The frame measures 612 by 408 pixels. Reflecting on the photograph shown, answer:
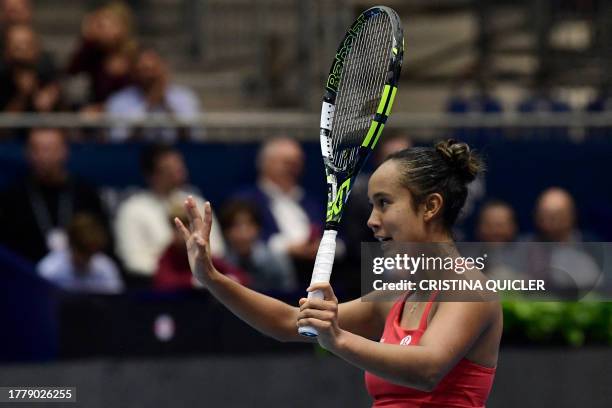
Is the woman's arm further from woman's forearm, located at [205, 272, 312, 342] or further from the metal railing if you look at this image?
the metal railing

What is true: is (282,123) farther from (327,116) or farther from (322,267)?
(322,267)

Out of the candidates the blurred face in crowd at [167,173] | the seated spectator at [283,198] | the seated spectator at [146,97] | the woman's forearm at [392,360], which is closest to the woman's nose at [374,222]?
the woman's forearm at [392,360]

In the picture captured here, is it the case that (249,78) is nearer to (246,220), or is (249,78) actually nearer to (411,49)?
(411,49)

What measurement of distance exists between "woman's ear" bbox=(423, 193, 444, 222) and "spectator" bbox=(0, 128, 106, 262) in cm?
455

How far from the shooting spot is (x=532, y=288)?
7.14 meters

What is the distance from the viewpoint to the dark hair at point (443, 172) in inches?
149

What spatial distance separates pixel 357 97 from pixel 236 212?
145 inches

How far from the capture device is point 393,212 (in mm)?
3770

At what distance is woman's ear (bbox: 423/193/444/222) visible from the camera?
3.80 m

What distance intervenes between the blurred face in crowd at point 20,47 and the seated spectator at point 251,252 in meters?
2.00

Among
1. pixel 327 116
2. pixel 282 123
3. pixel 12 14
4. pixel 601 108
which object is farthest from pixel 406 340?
pixel 601 108

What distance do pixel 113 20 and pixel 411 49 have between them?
4.43 meters

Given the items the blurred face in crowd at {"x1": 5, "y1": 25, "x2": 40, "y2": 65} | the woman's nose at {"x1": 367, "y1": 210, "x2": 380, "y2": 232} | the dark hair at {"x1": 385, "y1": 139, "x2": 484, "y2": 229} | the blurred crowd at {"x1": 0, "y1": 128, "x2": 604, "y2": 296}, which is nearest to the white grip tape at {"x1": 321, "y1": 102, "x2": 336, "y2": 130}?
the dark hair at {"x1": 385, "y1": 139, "x2": 484, "y2": 229}

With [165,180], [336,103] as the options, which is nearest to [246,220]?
[165,180]
